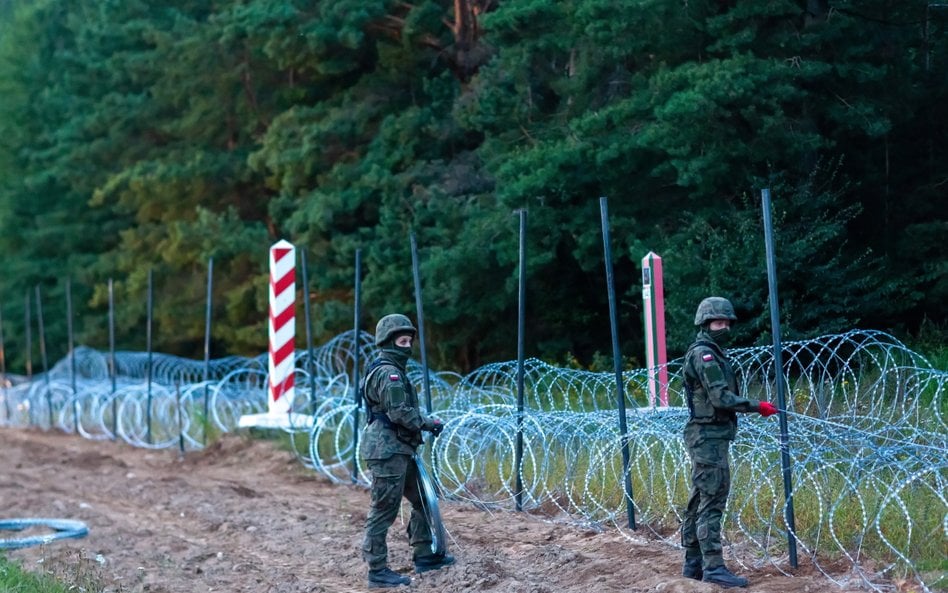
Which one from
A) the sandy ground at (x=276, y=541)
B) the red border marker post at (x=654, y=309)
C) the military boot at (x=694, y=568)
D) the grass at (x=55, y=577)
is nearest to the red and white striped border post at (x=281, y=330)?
the sandy ground at (x=276, y=541)

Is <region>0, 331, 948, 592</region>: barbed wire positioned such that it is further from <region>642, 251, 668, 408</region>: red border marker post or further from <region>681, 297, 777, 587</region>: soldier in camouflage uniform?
<region>681, 297, 777, 587</region>: soldier in camouflage uniform

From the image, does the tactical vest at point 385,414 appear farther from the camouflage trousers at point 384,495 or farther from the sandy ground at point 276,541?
the sandy ground at point 276,541

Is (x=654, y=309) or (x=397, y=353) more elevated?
(x=654, y=309)

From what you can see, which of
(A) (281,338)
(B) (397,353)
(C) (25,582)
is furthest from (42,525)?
(B) (397,353)

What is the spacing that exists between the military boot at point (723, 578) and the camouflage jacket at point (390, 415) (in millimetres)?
2352

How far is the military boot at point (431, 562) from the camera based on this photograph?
979 cm

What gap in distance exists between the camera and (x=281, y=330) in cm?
1681

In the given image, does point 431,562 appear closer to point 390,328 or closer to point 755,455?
point 390,328

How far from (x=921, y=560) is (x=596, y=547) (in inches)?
116

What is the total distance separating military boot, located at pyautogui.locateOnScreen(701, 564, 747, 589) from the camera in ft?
27.2

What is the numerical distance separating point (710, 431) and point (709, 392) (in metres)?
0.30

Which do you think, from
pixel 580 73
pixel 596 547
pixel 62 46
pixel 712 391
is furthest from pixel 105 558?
pixel 62 46

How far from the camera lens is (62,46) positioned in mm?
41438

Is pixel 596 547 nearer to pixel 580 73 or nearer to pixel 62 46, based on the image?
pixel 580 73
